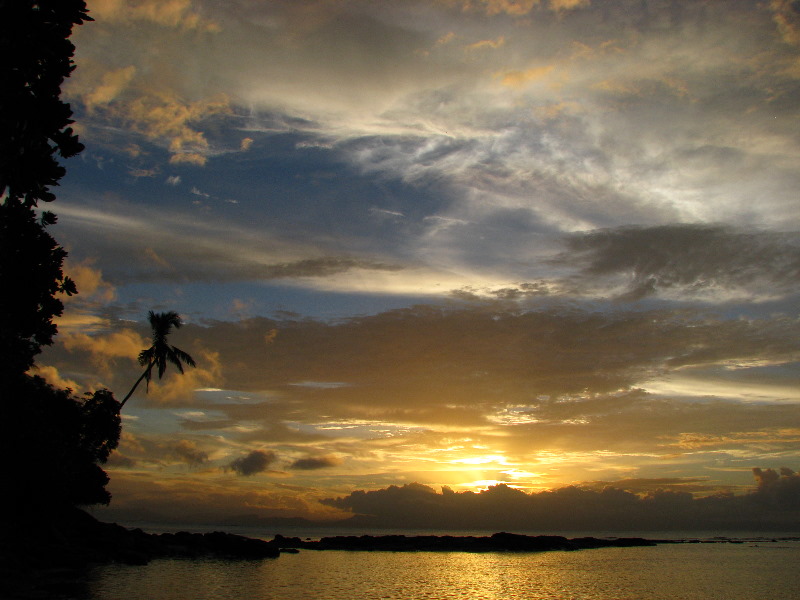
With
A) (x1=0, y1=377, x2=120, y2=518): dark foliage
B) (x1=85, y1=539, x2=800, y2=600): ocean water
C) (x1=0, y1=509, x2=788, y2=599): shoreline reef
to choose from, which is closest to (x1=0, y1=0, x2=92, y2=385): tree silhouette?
(x1=0, y1=377, x2=120, y2=518): dark foliage

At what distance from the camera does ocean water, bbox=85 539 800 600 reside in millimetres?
41375

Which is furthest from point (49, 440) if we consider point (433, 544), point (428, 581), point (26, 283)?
point (433, 544)

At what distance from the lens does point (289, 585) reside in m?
49.8

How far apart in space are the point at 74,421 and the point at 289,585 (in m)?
24.3

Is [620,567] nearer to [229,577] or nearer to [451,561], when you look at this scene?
[451,561]

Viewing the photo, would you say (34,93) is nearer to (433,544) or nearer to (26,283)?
(26,283)

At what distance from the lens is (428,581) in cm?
6044

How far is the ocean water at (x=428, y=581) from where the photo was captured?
41.4 meters

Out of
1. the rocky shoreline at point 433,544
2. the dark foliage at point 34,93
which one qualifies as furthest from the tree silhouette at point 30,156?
the rocky shoreline at point 433,544

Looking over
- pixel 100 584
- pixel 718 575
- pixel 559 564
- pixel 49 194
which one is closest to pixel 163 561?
pixel 100 584

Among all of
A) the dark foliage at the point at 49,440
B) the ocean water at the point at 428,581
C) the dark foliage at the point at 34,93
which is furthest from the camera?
the ocean water at the point at 428,581

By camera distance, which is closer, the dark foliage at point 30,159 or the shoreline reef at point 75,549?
the dark foliage at point 30,159

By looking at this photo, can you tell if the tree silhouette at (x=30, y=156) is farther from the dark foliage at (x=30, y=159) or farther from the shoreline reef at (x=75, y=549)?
the shoreline reef at (x=75, y=549)

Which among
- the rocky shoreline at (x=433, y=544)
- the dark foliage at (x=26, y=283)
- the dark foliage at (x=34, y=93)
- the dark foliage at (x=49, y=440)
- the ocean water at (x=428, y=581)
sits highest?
the dark foliage at (x=34, y=93)
